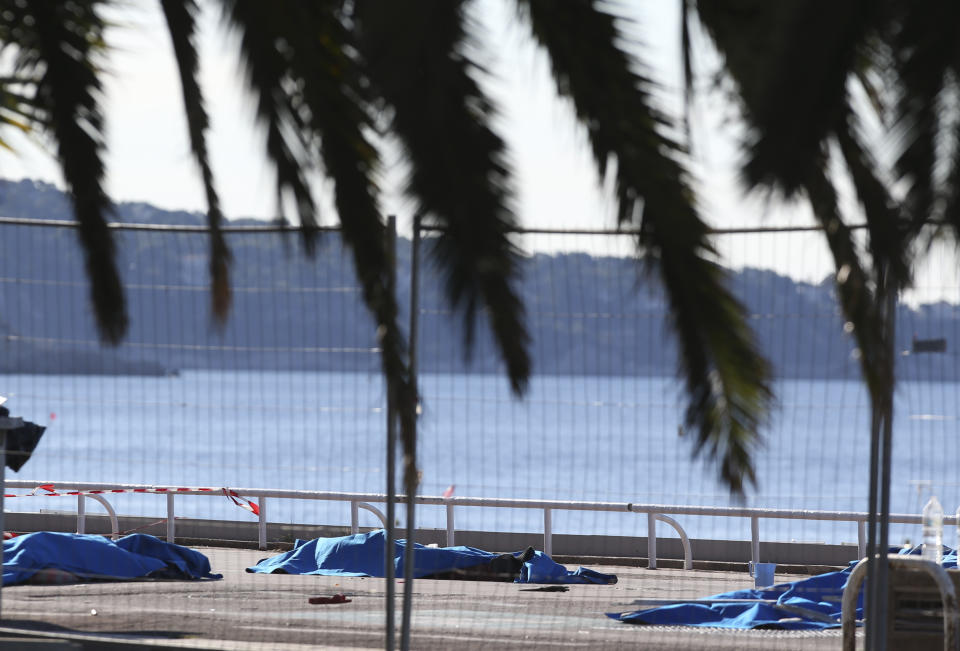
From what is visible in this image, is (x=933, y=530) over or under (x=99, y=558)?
over

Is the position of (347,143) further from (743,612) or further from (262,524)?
(262,524)

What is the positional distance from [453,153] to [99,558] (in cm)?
1016

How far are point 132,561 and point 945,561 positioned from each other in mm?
7457

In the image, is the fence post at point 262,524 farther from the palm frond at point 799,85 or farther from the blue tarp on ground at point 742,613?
the palm frond at point 799,85

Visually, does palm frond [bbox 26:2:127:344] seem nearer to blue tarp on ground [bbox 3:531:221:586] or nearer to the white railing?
the white railing

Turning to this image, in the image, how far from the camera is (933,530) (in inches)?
391

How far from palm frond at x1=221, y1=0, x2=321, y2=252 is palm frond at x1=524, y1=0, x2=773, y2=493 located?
38.7 inches

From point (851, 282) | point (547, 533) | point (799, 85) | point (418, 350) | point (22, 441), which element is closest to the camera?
point (799, 85)

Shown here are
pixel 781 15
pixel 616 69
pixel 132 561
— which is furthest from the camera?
pixel 132 561

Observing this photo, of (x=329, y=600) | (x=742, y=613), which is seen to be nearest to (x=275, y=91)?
(x=742, y=613)

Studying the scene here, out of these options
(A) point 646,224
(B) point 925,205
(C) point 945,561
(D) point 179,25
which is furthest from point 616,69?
(C) point 945,561

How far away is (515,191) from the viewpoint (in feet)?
13.4

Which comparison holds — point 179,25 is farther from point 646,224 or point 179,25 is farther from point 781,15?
point 781,15

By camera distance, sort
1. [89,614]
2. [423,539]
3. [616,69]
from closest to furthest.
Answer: [616,69] < [89,614] < [423,539]
